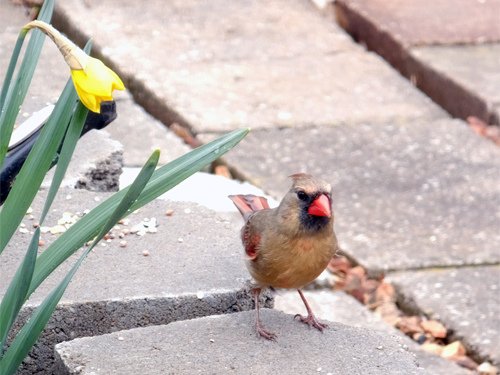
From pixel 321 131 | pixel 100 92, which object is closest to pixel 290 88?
pixel 321 131

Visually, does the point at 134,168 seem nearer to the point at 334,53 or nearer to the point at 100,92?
the point at 334,53

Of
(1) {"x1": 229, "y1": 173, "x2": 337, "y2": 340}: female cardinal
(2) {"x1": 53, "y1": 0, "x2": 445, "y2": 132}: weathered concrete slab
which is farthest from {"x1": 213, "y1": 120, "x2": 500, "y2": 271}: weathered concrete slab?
(1) {"x1": 229, "y1": 173, "x2": 337, "y2": 340}: female cardinal

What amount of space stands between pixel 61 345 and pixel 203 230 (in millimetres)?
667

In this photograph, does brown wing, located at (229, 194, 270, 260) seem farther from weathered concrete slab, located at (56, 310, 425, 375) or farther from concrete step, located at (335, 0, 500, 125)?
concrete step, located at (335, 0, 500, 125)

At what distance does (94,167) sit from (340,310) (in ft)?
3.09

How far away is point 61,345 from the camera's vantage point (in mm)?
2486

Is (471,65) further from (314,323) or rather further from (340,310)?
(314,323)

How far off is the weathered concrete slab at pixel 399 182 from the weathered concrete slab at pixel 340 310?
0.18 metres

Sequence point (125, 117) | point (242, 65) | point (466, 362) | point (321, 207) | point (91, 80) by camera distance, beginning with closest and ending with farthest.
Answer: point (91, 80) < point (321, 207) < point (466, 362) < point (125, 117) < point (242, 65)

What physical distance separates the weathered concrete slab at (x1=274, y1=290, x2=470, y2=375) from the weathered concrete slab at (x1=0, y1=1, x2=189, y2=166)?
2.83 ft

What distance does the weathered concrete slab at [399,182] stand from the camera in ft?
13.5

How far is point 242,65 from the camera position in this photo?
5.47 m

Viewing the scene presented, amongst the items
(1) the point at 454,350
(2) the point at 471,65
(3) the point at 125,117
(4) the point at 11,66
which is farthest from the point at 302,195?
(2) the point at 471,65

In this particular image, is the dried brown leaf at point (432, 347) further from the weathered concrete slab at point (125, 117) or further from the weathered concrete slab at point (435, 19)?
the weathered concrete slab at point (435, 19)
